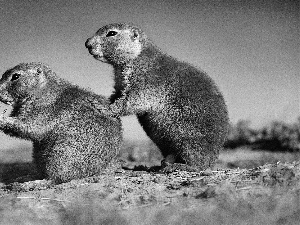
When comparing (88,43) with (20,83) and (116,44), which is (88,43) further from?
(20,83)

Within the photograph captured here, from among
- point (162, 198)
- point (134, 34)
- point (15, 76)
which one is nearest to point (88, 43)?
point (134, 34)

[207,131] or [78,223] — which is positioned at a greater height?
[207,131]

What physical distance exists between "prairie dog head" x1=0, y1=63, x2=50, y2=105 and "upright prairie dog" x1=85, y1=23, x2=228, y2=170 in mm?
1027

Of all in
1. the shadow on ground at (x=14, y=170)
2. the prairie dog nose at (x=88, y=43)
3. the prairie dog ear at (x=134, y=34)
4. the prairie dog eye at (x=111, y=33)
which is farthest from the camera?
the shadow on ground at (x=14, y=170)

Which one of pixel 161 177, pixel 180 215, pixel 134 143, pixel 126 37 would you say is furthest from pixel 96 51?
pixel 134 143

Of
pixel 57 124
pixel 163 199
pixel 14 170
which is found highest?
pixel 57 124

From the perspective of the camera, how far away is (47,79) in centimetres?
839

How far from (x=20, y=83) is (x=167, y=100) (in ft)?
7.59

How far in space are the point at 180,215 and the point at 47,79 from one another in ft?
12.9

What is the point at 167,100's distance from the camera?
8.70m

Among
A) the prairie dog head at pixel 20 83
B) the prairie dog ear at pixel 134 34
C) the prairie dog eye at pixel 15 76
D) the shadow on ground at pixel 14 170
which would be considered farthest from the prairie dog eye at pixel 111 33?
the shadow on ground at pixel 14 170

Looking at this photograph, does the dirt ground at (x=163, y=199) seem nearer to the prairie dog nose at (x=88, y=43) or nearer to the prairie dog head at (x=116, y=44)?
the prairie dog head at (x=116, y=44)

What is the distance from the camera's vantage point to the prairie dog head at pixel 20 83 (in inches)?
323

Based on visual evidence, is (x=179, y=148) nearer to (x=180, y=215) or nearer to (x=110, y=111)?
(x=110, y=111)
